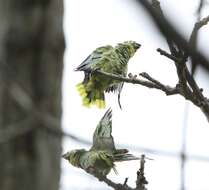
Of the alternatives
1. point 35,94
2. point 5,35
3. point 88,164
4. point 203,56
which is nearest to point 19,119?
point 35,94

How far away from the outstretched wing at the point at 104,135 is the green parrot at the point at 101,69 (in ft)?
0.18

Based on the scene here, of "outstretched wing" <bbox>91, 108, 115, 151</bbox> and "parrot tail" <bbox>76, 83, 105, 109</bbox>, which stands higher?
"parrot tail" <bbox>76, 83, 105, 109</bbox>

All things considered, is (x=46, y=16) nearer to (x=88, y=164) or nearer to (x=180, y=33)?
(x=88, y=164)

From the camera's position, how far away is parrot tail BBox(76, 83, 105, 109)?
→ 2.21m

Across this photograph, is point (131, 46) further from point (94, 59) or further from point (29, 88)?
point (29, 88)

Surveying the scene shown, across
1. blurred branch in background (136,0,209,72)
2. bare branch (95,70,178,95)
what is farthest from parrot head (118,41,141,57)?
blurred branch in background (136,0,209,72)

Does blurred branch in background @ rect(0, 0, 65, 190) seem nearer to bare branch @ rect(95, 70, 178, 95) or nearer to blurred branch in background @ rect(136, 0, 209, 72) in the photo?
bare branch @ rect(95, 70, 178, 95)

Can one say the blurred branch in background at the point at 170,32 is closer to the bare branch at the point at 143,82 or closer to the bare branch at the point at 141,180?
the bare branch at the point at 143,82

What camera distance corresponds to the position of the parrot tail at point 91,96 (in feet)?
7.25

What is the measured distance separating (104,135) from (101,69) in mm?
258

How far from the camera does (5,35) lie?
1.68 metres

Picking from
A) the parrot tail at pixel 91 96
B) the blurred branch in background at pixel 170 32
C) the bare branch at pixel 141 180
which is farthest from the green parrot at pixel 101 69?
the blurred branch in background at pixel 170 32

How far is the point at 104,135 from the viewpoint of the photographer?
2.17m

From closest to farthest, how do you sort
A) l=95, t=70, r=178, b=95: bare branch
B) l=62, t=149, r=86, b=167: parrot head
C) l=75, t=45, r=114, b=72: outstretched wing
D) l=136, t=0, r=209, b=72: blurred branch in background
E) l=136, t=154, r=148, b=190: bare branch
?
l=136, t=0, r=209, b=72: blurred branch in background, l=95, t=70, r=178, b=95: bare branch, l=136, t=154, r=148, b=190: bare branch, l=75, t=45, r=114, b=72: outstretched wing, l=62, t=149, r=86, b=167: parrot head
